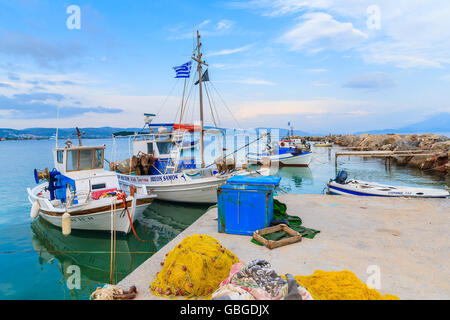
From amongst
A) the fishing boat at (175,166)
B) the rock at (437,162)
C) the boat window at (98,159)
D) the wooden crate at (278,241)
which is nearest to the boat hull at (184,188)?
the fishing boat at (175,166)

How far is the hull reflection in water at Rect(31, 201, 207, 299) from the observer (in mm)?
7992

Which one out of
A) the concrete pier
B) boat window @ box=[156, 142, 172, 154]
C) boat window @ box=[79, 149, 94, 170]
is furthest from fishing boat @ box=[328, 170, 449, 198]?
boat window @ box=[79, 149, 94, 170]

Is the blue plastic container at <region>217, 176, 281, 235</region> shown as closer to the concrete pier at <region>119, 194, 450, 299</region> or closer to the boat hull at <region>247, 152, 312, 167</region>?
the concrete pier at <region>119, 194, 450, 299</region>

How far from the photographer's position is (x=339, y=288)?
3.53 meters

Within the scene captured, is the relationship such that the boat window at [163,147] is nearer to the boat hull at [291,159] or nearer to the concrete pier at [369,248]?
the concrete pier at [369,248]

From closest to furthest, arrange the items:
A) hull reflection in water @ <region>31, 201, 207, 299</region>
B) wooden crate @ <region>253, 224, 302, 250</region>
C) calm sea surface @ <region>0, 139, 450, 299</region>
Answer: wooden crate @ <region>253, 224, 302, 250</region> → calm sea surface @ <region>0, 139, 450, 299</region> → hull reflection in water @ <region>31, 201, 207, 299</region>

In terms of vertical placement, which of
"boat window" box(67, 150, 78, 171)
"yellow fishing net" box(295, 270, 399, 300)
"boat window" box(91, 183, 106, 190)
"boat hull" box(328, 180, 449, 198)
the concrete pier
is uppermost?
"boat window" box(67, 150, 78, 171)

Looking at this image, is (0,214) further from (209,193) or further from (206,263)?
(206,263)

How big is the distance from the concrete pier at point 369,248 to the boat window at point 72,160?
24.2 ft

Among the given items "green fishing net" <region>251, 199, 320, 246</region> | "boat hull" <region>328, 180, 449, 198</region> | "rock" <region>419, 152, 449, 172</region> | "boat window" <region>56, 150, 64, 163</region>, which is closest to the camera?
→ "green fishing net" <region>251, 199, 320, 246</region>

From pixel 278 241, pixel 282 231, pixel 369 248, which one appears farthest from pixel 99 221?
pixel 369 248

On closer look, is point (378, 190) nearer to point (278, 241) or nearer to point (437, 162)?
point (278, 241)

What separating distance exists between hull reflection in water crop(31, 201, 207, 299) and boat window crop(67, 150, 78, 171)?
2.87 metres

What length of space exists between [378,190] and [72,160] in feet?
49.3
